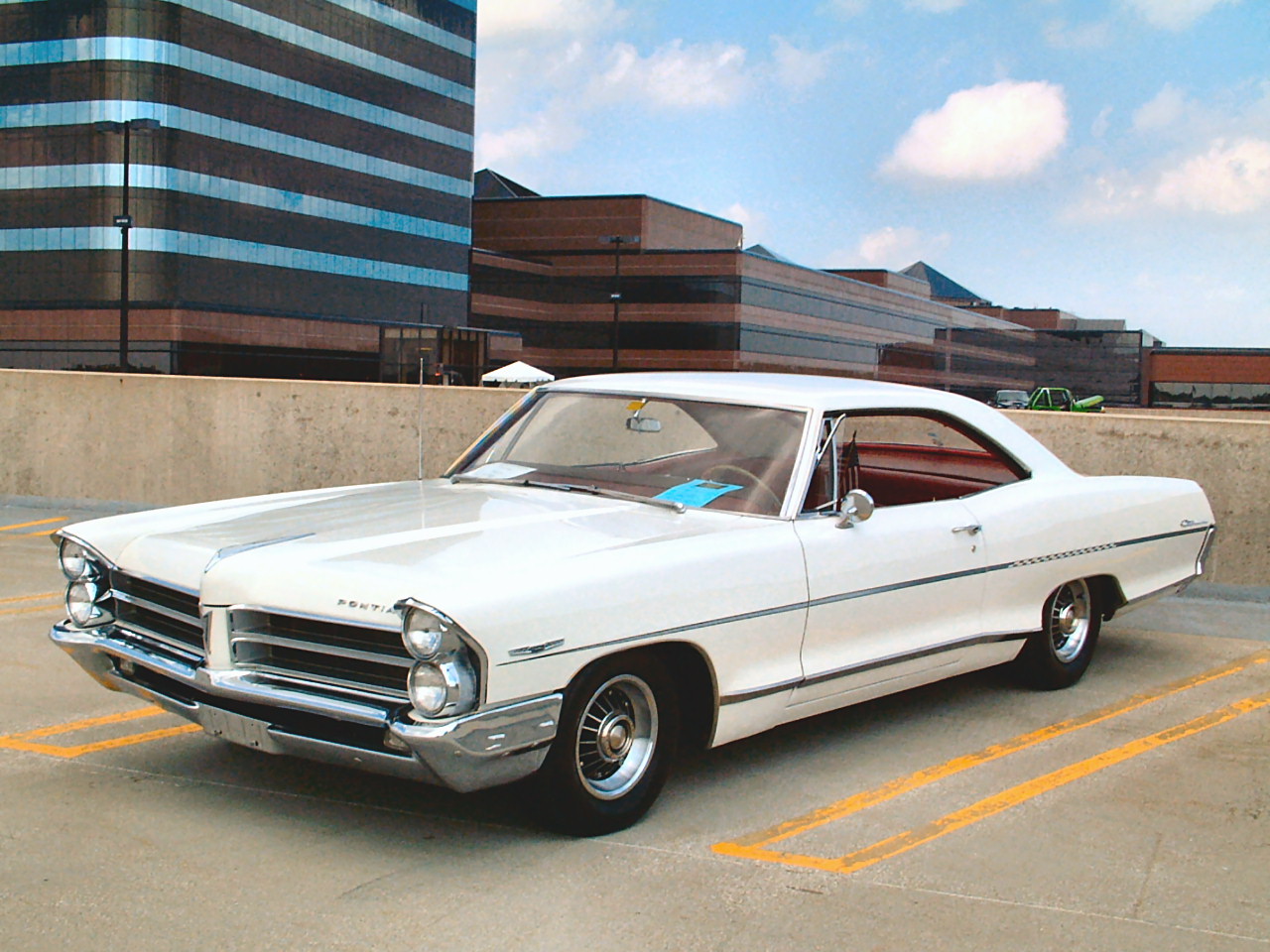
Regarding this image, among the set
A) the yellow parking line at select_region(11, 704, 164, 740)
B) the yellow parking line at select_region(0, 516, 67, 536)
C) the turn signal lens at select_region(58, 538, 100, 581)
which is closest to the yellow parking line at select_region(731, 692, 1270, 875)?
the turn signal lens at select_region(58, 538, 100, 581)

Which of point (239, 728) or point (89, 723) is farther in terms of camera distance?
point (89, 723)

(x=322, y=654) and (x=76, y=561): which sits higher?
(x=76, y=561)

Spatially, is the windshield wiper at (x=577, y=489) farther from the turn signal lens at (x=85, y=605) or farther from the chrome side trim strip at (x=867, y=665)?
the turn signal lens at (x=85, y=605)

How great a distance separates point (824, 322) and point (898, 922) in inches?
4565

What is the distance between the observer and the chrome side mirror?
4938mm

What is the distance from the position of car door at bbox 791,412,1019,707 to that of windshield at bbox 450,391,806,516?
0.22 m

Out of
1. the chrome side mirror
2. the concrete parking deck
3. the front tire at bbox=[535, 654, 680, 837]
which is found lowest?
the concrete parking deck

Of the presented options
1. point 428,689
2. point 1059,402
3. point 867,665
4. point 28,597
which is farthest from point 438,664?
point 1059,402

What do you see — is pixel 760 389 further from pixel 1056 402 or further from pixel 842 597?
pixel 1056 402

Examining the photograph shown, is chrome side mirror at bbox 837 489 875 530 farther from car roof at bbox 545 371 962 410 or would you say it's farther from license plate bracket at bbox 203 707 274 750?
license plate bracket at bbox 203 707 274 750

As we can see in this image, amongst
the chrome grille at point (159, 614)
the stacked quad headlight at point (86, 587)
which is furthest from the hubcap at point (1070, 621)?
the stacked quad headlight at point (86, 587)

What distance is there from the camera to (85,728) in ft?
17.6

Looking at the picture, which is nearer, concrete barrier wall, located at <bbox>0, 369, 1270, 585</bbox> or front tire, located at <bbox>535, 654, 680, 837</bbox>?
front tire, located at <bbox>535, 654, 680, 837</bbox>

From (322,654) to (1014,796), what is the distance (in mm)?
2583
